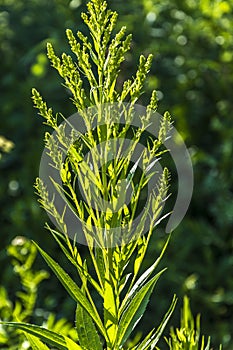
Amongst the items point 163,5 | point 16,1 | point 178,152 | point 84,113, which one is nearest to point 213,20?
point 163,5

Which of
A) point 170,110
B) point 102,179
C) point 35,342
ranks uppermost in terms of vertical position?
point 170,110

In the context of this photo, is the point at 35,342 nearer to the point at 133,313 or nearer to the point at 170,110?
the point at 133,313

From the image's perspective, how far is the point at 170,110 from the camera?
338 cm

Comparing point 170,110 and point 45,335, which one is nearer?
point 45,335

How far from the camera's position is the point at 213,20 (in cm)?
338

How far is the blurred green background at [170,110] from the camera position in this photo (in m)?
3.11

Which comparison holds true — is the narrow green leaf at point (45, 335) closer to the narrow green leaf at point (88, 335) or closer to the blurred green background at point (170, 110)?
the narrow green leaf at point (88, 335)

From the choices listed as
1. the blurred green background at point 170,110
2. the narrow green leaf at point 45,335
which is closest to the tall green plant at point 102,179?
the narrow green leaf at point 45,335

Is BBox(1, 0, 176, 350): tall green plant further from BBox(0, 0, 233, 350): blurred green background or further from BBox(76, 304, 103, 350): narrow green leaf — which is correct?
BBox(0, 0, 233, 350): blurred green background

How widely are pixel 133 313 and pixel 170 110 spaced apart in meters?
2.50

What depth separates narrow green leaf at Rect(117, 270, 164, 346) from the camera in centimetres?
92

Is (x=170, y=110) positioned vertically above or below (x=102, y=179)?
above

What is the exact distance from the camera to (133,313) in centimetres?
93

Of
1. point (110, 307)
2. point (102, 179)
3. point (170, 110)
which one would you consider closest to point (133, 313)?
point (110, 307)
